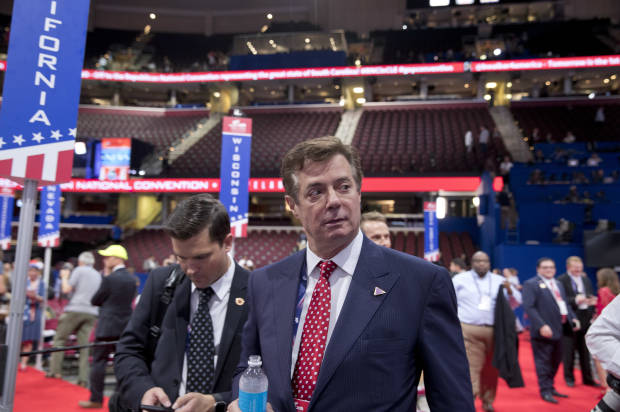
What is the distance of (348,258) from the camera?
5.42 ft

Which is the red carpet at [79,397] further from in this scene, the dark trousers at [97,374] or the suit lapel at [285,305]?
the suit lapel at [285,305]

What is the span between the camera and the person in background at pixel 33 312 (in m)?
7.08

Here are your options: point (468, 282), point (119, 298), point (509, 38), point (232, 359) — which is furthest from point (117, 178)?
point (509, 38)

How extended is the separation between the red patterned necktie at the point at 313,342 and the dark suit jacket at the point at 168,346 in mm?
575

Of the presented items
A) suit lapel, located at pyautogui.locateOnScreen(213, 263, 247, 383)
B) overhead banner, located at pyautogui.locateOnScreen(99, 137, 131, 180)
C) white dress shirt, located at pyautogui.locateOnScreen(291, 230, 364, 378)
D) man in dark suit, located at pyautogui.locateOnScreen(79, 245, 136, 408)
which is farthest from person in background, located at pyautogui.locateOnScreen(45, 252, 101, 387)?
overhead banner, located at pyautogui.locateOnScreen(99, 137, 131, 180)

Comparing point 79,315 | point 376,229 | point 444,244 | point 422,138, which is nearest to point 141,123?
point 422,138

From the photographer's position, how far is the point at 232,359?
2090mm

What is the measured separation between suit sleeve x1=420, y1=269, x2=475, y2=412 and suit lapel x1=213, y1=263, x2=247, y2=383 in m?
0.98

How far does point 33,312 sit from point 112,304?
2.63m

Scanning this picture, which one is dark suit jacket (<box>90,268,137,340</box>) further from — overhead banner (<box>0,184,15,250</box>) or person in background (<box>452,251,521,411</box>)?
overhead banner (<box>0,184,15,250</box>)

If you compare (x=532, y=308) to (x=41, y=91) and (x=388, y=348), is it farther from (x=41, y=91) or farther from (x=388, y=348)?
Result: (x=41, y=91)

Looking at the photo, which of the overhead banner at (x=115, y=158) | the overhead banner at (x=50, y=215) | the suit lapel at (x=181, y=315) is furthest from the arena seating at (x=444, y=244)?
the suit lapel at (x=181, y=315)

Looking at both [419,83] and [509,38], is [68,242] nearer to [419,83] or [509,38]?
[419,83]

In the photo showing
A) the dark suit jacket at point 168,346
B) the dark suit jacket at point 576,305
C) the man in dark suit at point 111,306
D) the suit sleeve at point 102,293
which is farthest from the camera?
the dark suit jacket at point 576,305
